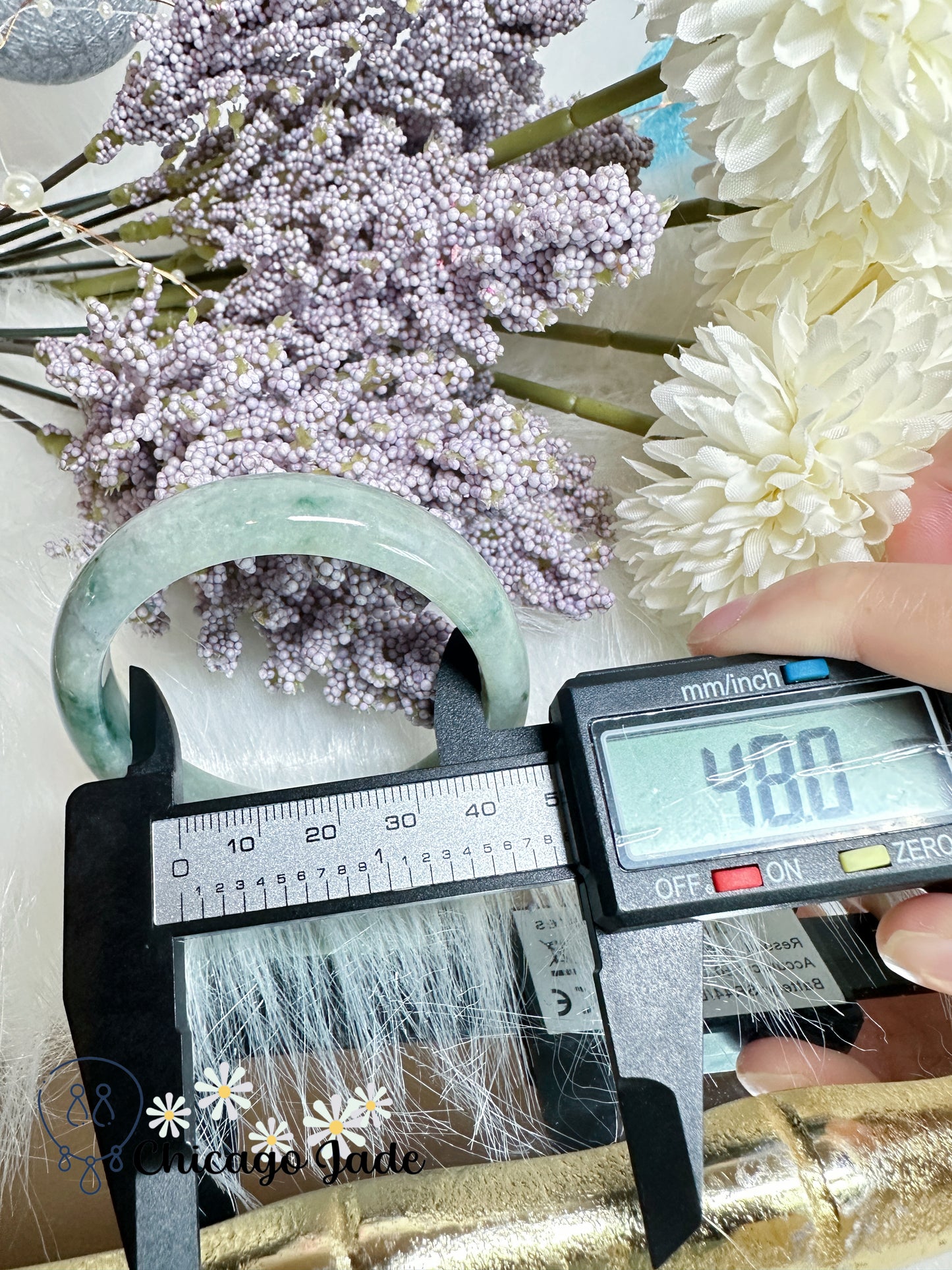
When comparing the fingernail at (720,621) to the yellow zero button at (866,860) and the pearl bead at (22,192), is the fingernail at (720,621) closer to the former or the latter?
the yellow zero button at (866,860)

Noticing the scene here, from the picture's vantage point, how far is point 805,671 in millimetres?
410

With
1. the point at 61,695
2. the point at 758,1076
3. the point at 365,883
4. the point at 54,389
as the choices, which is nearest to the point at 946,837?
the point at 758,1076

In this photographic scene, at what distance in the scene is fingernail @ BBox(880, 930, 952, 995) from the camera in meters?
0.43

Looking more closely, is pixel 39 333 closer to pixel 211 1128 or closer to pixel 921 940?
pixel 211 1128

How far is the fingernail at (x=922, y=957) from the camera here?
428 mm

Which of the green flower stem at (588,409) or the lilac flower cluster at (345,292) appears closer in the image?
the lilac flower cluster at (345,292)

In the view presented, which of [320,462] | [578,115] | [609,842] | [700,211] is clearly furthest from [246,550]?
[700,211]

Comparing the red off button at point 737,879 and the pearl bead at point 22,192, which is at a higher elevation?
the pearl bead at point 22,192

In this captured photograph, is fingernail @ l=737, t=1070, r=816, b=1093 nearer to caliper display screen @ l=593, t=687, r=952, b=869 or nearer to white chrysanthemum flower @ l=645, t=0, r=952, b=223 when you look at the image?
caliper display screen @ l=593, t=687, r=952, b=869

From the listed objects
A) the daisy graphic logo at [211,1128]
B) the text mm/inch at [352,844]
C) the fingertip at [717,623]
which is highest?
the fingertip at [717,623]

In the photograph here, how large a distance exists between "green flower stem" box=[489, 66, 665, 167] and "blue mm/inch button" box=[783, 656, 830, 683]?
31 centimetres

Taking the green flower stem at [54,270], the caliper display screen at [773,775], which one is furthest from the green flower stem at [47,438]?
the caliper display screen at [773,775]

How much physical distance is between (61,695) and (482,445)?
230 millimetres

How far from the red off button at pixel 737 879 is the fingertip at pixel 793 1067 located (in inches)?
4.2
